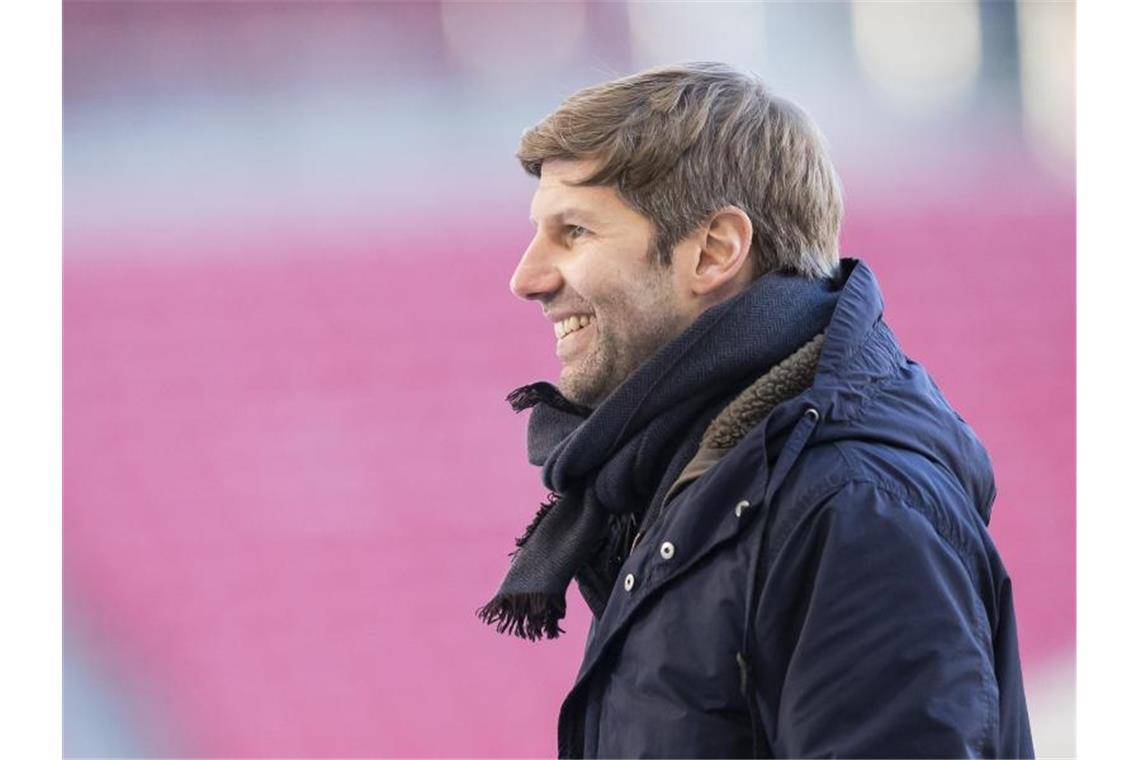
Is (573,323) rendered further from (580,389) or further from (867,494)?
(867,494)

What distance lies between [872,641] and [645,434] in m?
0.40

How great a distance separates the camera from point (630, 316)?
1.61m

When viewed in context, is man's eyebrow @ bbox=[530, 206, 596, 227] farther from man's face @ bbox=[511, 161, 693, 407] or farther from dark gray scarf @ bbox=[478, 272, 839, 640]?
dark gray scarf @ bbox=[478, 272, 839, 640]

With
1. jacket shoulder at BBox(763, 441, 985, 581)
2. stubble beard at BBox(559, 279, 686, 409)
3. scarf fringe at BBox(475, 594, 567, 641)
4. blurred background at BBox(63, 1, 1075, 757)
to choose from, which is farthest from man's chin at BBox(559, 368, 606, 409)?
blurred background at BBox(63, 1, 1075, 757)

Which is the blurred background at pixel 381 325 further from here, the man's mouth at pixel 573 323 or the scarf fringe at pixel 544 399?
the man's mouth at pixel 573 323

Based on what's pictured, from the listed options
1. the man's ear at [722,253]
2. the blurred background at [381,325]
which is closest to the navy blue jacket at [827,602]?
the man's ear at [722,253]

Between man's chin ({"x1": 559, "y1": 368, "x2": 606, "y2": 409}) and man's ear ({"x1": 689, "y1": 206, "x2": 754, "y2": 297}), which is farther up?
man's ear ({"x1": 689, "y1": 206, "x2": 754, "y2": 297})

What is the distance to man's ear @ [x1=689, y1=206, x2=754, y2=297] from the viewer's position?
1.57 metres

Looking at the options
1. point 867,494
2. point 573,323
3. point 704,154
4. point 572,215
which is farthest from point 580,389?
Answer: point 867,494

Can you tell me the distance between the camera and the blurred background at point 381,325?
3594 mm

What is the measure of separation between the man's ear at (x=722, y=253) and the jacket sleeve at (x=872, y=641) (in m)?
0.39
